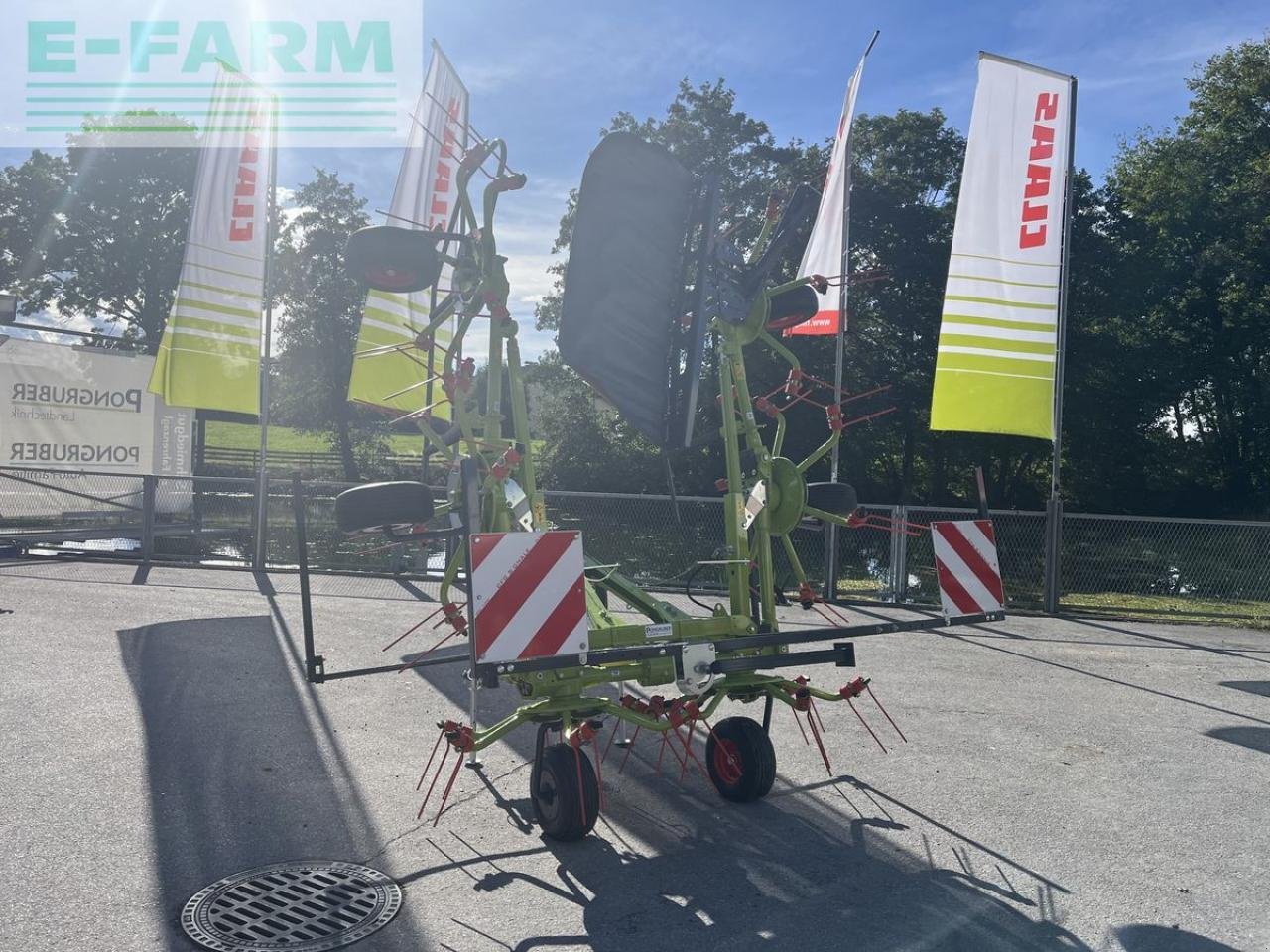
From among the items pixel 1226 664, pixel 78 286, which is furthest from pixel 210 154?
pixel 78 286

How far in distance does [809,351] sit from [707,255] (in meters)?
24.3

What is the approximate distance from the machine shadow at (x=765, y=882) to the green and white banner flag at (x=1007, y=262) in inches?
274

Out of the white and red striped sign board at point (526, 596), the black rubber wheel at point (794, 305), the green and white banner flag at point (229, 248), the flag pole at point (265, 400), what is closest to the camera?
the white and red striped sign board at point (526, 596)

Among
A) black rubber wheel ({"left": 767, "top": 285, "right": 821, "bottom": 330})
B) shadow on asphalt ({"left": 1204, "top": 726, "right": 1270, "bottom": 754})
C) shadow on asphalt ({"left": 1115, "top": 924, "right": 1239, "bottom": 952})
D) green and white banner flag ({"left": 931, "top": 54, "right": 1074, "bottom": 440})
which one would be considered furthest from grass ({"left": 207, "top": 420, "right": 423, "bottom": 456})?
shadow on asphalt ({"left": 1115, "top": 924, "right": 1239, "bottom": 952})

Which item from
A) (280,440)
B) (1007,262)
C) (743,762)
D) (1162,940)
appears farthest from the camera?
(280,440)

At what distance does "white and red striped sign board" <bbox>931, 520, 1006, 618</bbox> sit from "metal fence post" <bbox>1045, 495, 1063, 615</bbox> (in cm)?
692

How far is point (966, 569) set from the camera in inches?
198

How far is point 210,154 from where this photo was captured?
507 inches

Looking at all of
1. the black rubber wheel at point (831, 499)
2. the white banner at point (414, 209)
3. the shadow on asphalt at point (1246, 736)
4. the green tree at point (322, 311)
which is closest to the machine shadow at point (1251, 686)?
the shadow on asphalt at point (1246, 736)

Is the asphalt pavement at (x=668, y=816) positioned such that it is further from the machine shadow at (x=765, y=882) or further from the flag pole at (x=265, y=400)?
the flag pole at (x=265, y=400)

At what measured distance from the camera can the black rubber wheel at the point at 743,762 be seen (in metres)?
4.95

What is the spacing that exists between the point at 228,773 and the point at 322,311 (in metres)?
34.3

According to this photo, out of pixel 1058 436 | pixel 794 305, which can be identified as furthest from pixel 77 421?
pixel 1058 436

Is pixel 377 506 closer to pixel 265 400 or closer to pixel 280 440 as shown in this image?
pixel 265 400
